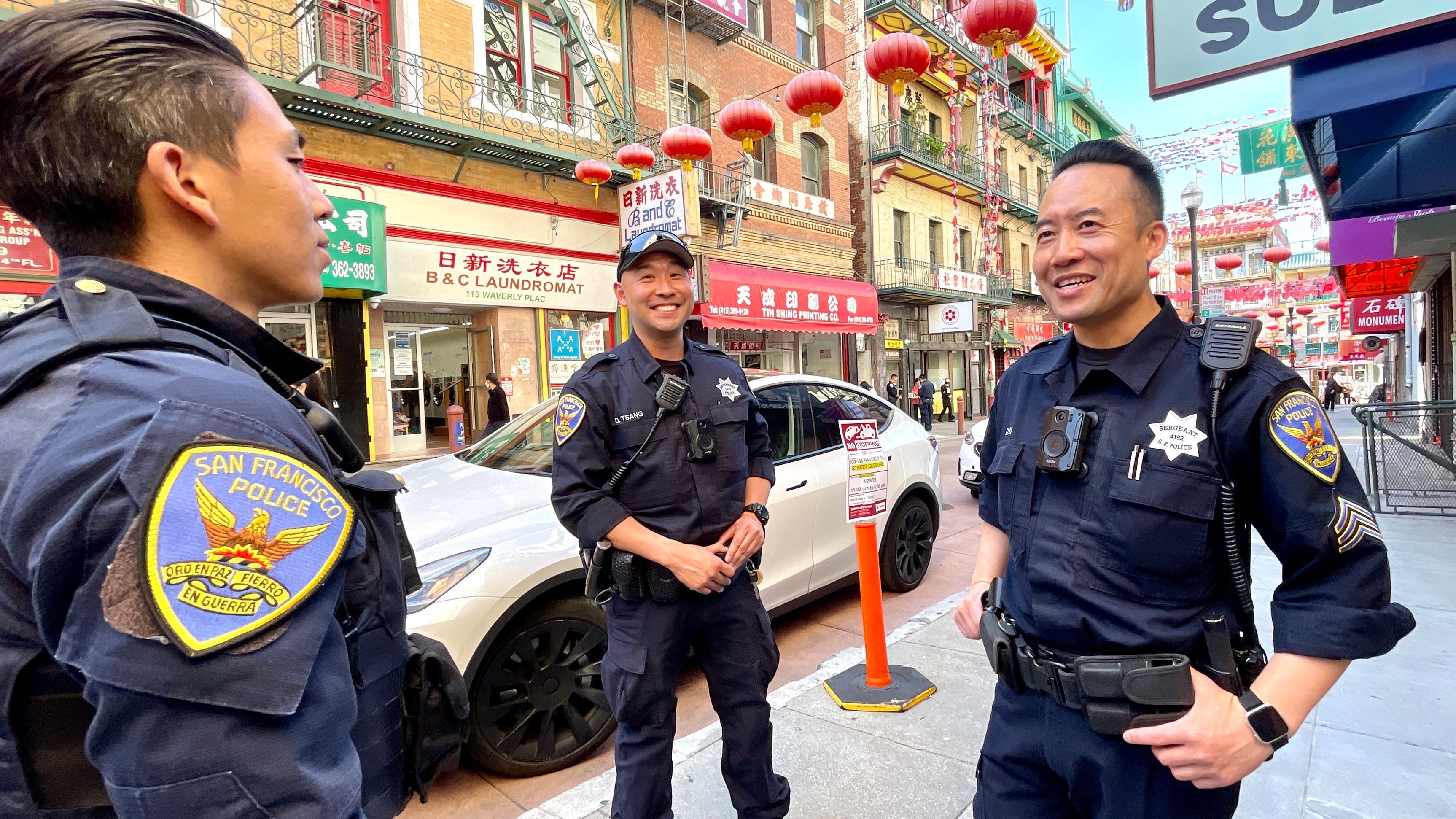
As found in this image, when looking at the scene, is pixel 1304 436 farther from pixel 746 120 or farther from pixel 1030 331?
pixel 1030 331

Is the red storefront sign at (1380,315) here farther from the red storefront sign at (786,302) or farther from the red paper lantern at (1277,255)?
the red storefront sign at (786,302)

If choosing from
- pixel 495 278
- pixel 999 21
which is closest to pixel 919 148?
pixel 999 21

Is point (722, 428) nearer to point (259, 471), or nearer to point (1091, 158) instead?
point (1091, 158)

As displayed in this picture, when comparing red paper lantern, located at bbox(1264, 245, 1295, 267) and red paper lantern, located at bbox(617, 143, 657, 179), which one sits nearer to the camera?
red paper lantern, located at bbox(617, 143, 657, 179)

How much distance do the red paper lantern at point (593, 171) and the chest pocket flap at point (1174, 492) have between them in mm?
11037

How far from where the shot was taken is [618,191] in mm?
12859

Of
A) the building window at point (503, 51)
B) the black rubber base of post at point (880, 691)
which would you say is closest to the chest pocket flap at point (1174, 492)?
the black rubber base of post at point (880, 691)

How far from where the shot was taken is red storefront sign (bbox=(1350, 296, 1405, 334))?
59.2 ft

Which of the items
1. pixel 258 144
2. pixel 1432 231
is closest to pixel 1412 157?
pixel 1432 231

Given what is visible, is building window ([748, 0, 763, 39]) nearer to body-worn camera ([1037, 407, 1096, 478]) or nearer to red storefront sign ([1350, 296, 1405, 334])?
body-worn camera ([1037, 407, 1096, 478])

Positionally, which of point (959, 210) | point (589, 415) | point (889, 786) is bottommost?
point (889, 786)

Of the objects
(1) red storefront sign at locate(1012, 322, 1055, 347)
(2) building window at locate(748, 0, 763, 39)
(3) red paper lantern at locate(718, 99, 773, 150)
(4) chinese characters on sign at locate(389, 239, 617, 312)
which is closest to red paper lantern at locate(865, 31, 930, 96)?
(3) red paper lantern at locate(718, 99, 773, 150)

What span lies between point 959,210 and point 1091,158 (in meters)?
23.8

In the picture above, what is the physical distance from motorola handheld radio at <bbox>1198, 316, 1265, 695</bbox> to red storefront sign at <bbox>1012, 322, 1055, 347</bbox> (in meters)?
27.2
